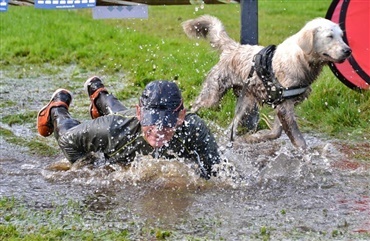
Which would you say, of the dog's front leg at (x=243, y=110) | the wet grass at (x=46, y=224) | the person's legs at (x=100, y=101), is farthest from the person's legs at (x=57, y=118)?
the dog's front leg at (x=243, y=110)

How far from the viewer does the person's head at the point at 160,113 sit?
5336 millimetres

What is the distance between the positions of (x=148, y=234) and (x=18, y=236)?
0.74m

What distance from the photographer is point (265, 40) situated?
1198 cm

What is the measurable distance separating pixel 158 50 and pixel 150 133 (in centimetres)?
578

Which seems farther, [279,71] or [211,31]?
[211,31]

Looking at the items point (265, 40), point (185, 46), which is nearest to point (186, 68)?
point (185, 46)

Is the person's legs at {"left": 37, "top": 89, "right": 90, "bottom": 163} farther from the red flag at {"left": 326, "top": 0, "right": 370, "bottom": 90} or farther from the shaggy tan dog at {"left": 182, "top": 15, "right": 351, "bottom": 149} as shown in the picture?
the red flag at {"left": 326, "top": 0, "right": 370, "bottom": 90}

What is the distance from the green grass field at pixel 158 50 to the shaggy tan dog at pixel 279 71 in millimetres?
670

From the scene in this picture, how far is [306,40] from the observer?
6.32m

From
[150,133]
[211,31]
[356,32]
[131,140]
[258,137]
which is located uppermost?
[211,31]

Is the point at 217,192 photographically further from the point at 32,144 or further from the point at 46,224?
the point at 32,144

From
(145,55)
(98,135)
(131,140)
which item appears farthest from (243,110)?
(145,55)

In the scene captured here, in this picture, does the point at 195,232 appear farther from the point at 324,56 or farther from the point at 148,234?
the point at 324,56

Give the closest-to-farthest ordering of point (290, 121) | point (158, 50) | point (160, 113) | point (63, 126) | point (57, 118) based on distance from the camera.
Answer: point (160, 113) → point (63, 126) → point (57, 118) → point (290, 121) → point (158, 50)
